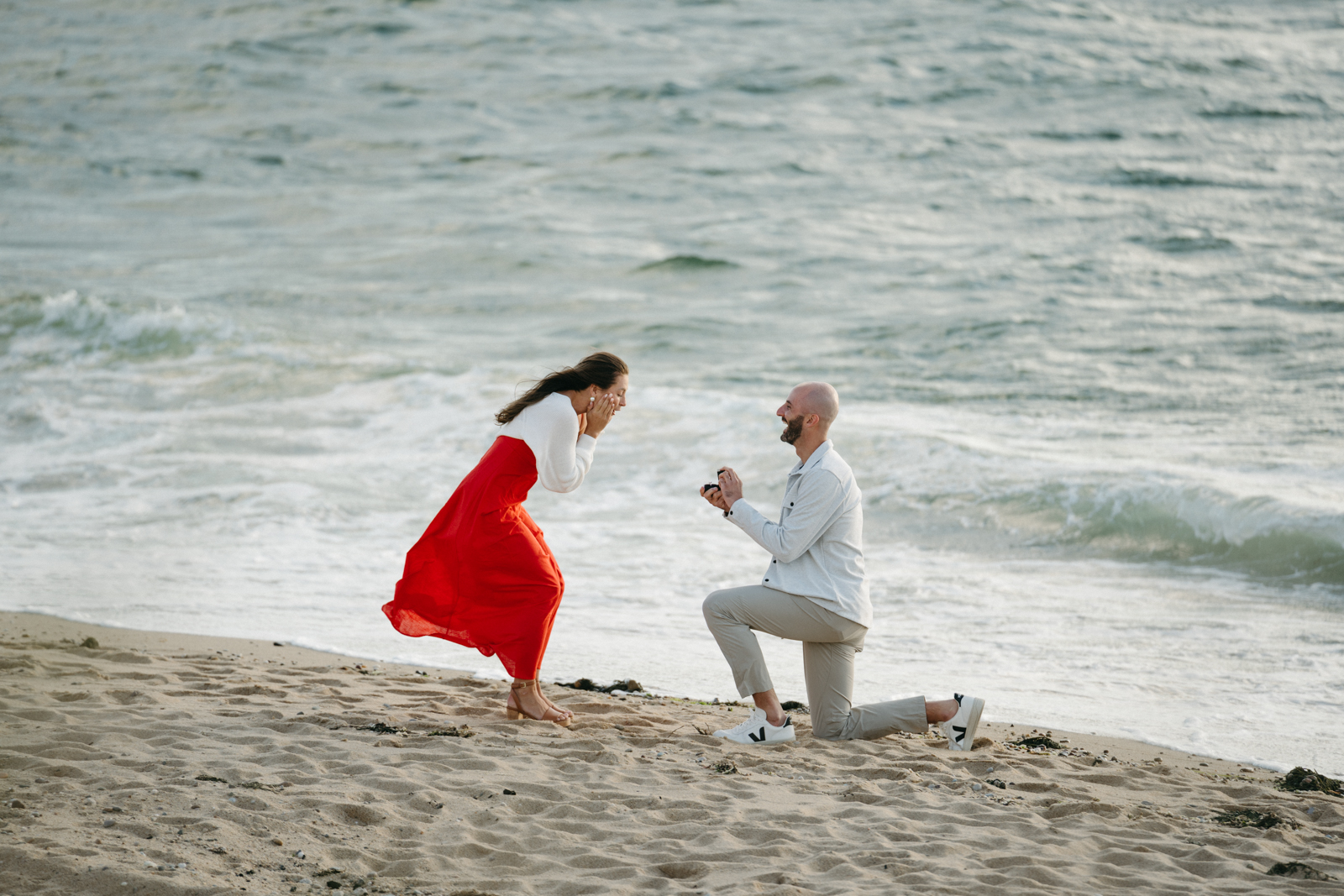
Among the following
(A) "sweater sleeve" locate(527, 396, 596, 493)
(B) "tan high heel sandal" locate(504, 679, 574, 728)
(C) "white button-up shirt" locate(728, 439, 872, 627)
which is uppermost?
(A) "sweater sleeve" locate(527, 396, 596, 493)

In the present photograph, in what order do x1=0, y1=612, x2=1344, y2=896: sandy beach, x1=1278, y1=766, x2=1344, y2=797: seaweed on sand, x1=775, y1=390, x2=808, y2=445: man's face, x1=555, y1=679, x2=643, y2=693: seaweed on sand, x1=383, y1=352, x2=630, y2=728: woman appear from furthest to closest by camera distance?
x1=555, y1=679, x2=643, y2=693: seaweed on sand
x1=383, y1=352, x2=630, y2=728: woman
x1=775, y1=390, x2=808, y2=445: man's face
x1=1278, y1=766, x2=1344, y2=797: seaweed on sand
x1=0, y1=612, x2=1344, y2=896: sandy beach

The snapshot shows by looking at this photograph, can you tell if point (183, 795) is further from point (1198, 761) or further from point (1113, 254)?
point (1113, 254)

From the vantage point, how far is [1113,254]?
683 inches

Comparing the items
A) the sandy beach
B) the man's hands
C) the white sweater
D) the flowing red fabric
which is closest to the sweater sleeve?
the white sweater

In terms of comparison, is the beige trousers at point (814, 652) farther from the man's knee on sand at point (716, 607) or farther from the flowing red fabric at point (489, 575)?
the flowing red fabric at point (489, 575)

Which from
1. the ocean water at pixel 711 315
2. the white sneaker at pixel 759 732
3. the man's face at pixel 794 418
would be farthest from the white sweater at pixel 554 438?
the ocean water at pixel 711 315

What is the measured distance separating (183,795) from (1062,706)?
13.2 ft

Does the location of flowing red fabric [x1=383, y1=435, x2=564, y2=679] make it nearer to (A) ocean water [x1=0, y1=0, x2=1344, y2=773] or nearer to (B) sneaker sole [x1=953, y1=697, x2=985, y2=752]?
(A) ocean water [x1=0, y1=0, x2=1344, y2=773]

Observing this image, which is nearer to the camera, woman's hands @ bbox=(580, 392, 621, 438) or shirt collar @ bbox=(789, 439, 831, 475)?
shirt collar @ bbox=(789, 439, 831, 475)

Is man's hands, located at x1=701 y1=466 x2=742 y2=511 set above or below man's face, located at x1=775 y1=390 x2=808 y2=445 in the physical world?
below

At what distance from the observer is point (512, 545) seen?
489 centimetres

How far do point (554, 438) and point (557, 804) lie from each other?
1512mm

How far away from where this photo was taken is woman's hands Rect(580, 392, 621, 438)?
500 cm

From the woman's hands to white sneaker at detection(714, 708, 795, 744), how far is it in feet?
4.55
